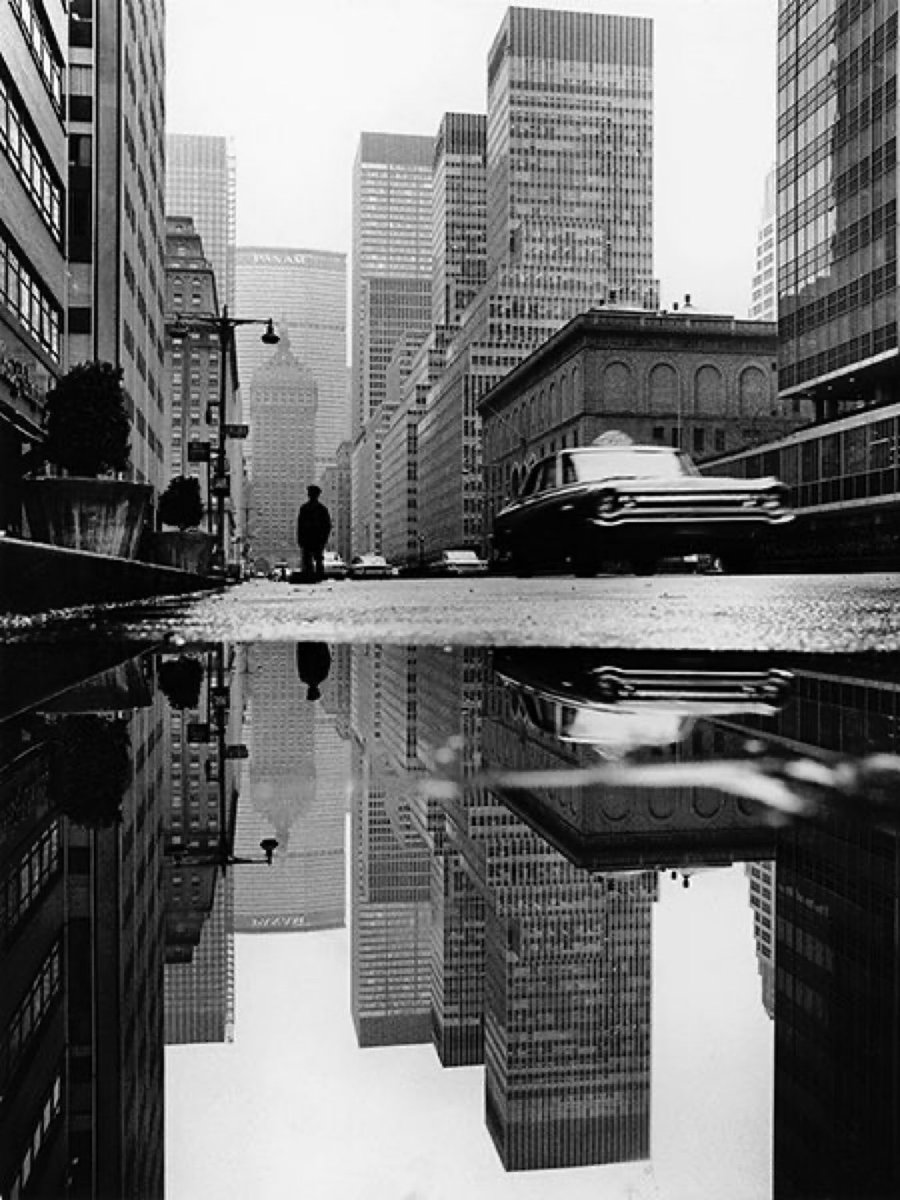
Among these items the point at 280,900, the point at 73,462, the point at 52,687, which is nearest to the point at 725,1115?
the point at 280,900

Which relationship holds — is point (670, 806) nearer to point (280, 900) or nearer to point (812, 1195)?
point (280, 900)

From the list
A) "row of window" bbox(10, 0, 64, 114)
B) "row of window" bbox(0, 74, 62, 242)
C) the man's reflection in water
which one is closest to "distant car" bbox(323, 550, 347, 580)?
"row of window" bbox(0, 74, 62, 242)

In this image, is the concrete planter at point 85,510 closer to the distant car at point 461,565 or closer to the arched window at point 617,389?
the distant car at point 461,565

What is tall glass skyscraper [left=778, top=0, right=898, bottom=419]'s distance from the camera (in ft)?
198

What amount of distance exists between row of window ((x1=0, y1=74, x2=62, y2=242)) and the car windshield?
1596 centimetres

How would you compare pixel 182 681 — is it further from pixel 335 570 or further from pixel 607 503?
pixel 335 570

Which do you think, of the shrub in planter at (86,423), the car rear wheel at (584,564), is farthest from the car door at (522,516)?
the shrub in planter at (86,423)

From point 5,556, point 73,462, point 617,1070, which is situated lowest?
point 617,1070

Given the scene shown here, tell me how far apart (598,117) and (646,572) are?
15693 cm

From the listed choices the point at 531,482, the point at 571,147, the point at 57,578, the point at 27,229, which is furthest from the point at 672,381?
the point at 57,578

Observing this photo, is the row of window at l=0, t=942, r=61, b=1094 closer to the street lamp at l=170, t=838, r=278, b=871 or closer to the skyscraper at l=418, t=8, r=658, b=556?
the street lamp at l=170, t=838, r=278, b=871

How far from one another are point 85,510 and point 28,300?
1861cm

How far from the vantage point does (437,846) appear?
1.67m

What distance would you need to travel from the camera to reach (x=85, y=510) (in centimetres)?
1335
